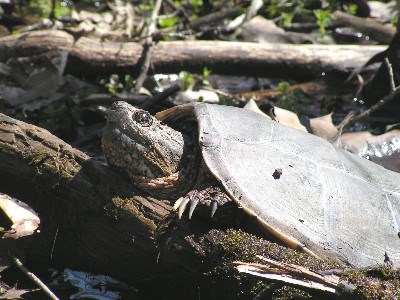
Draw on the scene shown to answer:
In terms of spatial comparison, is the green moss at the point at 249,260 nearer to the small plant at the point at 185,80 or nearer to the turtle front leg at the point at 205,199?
the turtle front leg at the point at 205,199

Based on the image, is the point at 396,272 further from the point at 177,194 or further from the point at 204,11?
the point at 204,11

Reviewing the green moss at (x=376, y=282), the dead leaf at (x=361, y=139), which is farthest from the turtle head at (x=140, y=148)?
the dead leaf at (x=361, y=139)

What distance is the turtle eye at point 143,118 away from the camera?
384cm

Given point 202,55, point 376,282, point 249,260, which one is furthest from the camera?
point 202,55

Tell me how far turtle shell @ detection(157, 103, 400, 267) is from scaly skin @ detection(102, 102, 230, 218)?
19 centimetres

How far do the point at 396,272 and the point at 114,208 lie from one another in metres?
1.41

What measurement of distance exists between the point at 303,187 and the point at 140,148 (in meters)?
0.97

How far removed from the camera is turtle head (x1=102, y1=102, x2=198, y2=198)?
375 cm

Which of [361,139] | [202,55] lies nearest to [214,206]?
[361,139]

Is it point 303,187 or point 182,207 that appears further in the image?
point 303,187

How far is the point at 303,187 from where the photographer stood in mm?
3604

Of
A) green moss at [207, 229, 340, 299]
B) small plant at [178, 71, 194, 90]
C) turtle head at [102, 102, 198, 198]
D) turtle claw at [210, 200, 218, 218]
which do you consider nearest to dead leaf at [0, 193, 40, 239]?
turtle head at [102, 102, 198, 198]

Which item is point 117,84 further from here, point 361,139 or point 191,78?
point 361,139

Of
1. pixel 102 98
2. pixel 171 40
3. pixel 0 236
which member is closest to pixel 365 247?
pixel 0 236
